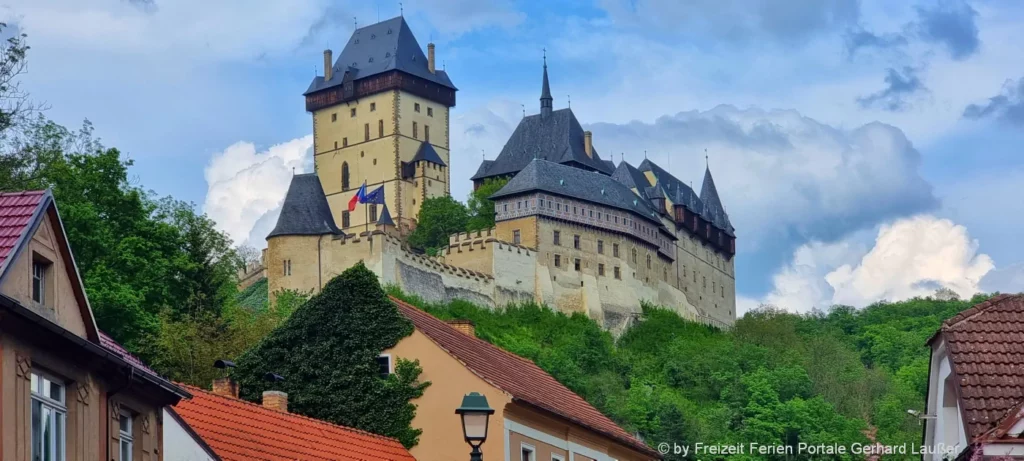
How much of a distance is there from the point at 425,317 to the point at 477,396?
489 inches

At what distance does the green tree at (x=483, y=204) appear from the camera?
101 metres

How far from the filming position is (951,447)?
1675cm

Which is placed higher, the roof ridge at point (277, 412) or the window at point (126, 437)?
the roof ridge at point (277, 412)

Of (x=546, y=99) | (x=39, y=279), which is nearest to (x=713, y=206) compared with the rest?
(x=546, y=99)

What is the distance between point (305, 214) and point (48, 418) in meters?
75.4

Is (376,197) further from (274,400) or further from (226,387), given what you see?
(274,400)

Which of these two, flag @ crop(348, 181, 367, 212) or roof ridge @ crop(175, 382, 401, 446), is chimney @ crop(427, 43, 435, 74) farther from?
roof ridge @ crop(175, 382, 401, 446)

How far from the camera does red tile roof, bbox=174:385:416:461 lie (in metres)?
21.3

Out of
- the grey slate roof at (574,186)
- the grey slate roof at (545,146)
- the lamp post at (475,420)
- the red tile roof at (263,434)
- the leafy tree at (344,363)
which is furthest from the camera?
the grey slate roof at (545,146)

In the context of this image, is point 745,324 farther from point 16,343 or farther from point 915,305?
point 16,343

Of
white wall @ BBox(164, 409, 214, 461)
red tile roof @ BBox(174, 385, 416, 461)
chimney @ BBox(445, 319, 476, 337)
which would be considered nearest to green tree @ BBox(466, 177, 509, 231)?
chimney @ BBox(445, 319, 476, 337)

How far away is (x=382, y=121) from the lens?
114 meters

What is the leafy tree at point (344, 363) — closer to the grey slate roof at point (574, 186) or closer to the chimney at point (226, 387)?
the chimney at point (226, 387)

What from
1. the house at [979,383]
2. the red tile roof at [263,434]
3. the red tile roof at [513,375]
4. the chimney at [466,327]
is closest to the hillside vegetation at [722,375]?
the chimney at [466,327]
